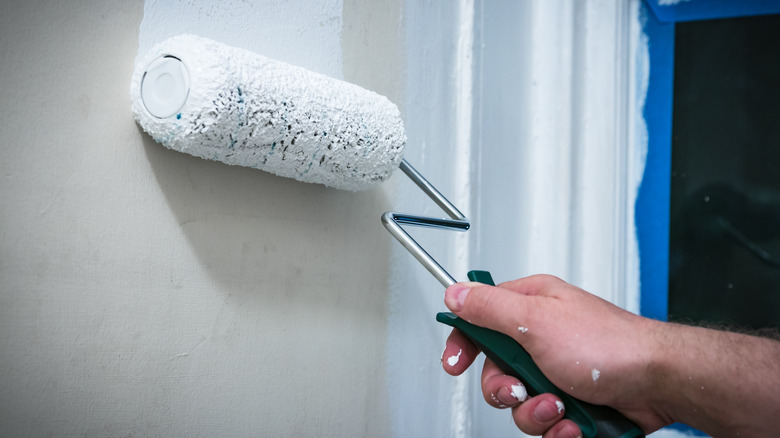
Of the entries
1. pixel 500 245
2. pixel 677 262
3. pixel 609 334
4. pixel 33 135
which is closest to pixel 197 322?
pixel 33 135

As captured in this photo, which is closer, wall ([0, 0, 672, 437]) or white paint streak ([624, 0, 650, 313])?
wall ([0, 0, 672, 437])

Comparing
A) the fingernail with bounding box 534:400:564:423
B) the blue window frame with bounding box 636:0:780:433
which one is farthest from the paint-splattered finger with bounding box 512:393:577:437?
the blue window frame with bounding box 636:0:780:433

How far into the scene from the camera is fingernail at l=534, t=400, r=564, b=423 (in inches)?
14.1

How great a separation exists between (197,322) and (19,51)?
0.19 metres

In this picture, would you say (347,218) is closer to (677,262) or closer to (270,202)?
(270,202)

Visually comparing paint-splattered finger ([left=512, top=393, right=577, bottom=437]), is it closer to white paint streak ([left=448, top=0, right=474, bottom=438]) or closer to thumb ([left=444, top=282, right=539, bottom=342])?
thumb ([left=444, top=282, right=539, bottom=342])

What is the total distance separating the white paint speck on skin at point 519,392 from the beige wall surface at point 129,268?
16 centimetres

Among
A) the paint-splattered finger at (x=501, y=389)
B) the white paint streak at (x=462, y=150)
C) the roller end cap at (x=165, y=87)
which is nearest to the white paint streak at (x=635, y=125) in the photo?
the white paint streak at (x=462, y=150)

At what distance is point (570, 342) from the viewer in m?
0.35

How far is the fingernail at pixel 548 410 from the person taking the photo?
358 millimetres

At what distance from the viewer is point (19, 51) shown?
297 mm

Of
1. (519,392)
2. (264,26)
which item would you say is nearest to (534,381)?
(519,392)

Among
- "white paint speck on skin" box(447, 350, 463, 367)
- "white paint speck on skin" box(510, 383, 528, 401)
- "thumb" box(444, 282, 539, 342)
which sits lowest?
"white paint speck on skin" box(510, 383, 528, 401)

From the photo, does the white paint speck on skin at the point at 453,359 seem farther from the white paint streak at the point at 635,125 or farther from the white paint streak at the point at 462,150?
the white paint streak at the point at 635,125
